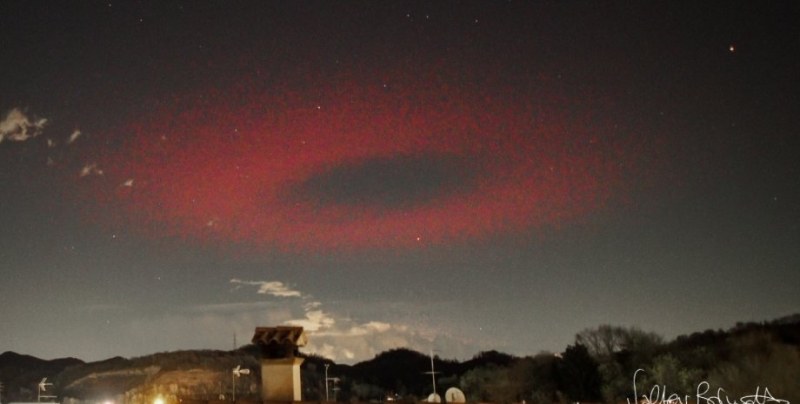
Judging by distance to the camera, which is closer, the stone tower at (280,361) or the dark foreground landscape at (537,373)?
the stone tower at (280,361)

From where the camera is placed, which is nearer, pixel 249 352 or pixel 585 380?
pixel 585 380

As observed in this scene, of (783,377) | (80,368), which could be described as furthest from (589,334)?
(80,368)

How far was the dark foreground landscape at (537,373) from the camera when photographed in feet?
85.7

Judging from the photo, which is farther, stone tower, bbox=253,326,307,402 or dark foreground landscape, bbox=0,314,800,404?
dark foreground landscape, bbox=0,314,800,404

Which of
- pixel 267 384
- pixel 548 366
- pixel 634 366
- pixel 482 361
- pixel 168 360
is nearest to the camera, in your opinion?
→ pixel 267 384

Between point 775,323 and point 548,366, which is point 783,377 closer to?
point 548,366

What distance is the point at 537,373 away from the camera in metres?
42.9

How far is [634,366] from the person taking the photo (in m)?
36.9

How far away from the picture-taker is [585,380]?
121 feet

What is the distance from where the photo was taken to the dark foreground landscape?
26.1 meters

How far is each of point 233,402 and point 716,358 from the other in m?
31.1

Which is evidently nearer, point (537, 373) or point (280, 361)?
point (280, 361)

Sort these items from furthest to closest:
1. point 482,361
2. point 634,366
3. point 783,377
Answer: point 482,361 < point 634,366 < point 783,377

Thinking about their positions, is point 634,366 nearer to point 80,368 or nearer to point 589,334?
point 589,334
